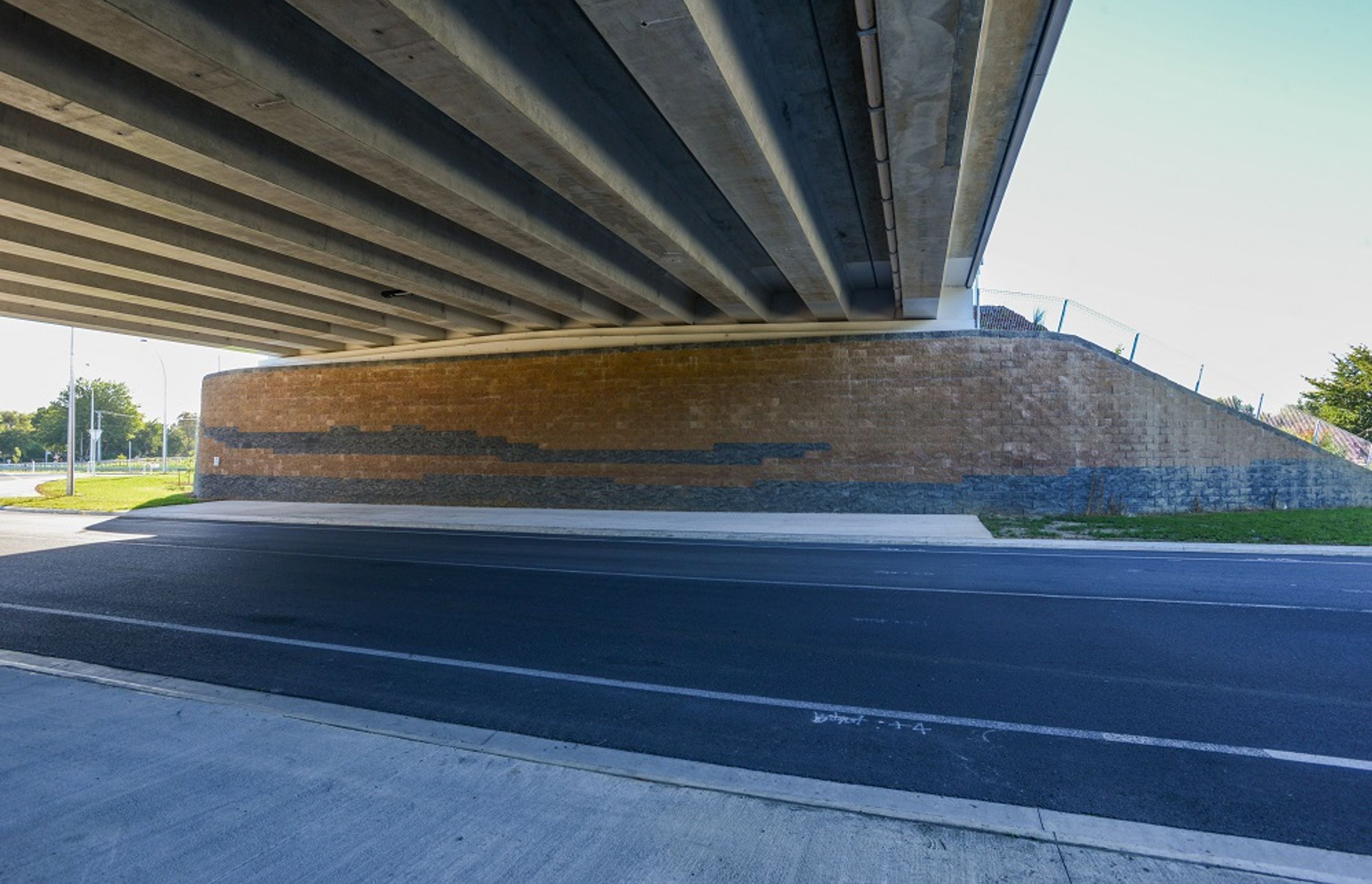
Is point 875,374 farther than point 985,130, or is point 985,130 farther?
point 875,374

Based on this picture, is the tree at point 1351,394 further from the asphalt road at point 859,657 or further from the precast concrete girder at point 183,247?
the precast concrete girder at point 183,247

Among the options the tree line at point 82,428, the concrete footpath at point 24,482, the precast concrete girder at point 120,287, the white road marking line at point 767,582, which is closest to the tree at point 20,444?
the tree line at point 82,428

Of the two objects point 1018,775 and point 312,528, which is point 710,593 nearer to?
point 1018,775

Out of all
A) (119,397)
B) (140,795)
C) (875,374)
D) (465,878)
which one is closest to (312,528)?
(875,374)

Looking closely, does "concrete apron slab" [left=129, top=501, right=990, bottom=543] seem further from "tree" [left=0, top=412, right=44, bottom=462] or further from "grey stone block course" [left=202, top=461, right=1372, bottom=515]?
"tree" [left=0, top=412, right=44, bottom=462]

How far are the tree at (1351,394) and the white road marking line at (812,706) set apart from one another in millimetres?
33102

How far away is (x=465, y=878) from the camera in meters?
3.04

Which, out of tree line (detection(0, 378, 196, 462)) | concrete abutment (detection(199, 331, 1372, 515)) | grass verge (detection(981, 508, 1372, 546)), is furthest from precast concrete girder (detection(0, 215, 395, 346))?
tree line (detection(0, 378, 196, 462))

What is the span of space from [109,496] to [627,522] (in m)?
23.6

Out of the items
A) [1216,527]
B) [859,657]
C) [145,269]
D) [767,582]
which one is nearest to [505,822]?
[859,657]

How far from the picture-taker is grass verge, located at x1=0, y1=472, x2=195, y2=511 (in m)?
26.0

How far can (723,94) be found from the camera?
8055 millimetres

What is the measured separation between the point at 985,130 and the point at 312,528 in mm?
16459

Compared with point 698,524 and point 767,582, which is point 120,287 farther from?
point 767,582
